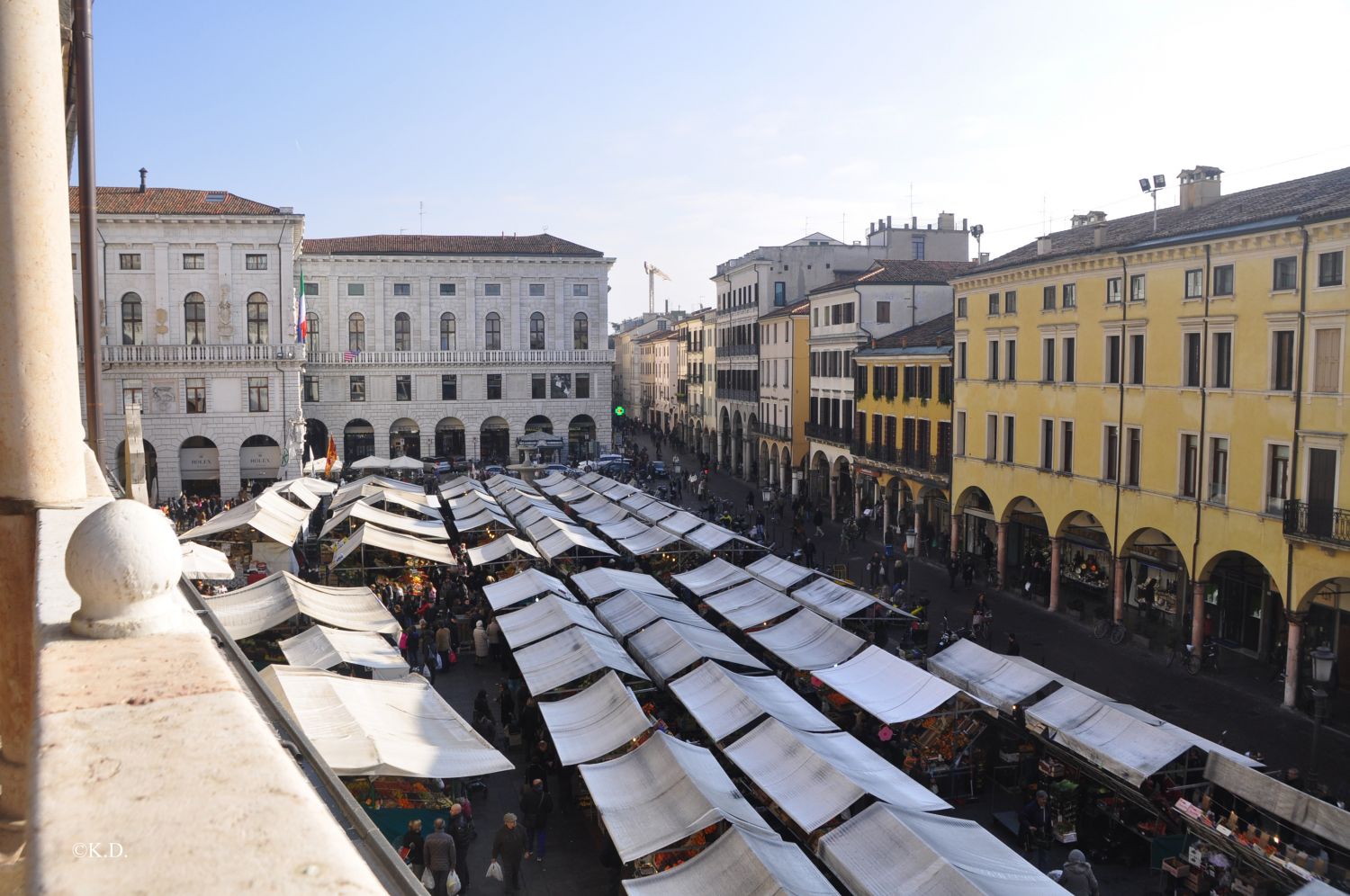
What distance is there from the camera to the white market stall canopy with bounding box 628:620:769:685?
18344mm

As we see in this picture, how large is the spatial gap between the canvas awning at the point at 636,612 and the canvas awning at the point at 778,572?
3.23 metres

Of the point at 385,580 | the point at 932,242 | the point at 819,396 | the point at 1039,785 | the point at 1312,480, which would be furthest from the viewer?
the point at 932,242

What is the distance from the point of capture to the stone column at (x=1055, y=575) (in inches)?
1141

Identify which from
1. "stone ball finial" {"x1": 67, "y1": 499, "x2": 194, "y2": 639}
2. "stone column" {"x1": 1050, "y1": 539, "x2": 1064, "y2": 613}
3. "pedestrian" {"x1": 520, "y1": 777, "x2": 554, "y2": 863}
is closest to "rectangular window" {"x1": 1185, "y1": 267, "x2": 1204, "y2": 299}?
"stone column" {"x1": 1050, "y1": 539, "x2": 1064, "y2": 613}

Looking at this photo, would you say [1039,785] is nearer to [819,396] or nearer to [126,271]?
[819,396]

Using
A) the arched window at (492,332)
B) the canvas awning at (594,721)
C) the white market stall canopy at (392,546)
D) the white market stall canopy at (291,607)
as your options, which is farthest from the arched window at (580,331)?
the canvas awning at (594,721)

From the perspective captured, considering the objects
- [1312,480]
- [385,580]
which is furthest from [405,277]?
[1312,480]

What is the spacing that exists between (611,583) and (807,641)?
571 centimetres

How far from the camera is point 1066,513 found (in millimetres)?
29078

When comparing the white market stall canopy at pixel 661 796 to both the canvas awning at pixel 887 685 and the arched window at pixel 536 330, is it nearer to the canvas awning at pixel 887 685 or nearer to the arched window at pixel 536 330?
the canvas awning at pixel 887 685

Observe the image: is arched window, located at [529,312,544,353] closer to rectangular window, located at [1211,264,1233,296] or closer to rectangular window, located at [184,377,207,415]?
rectangular window, located at [184,377,207,415]

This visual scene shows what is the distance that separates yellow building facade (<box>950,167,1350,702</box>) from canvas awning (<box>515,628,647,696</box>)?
1335cm

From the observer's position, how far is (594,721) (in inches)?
612

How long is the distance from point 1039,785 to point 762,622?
7.31 m
